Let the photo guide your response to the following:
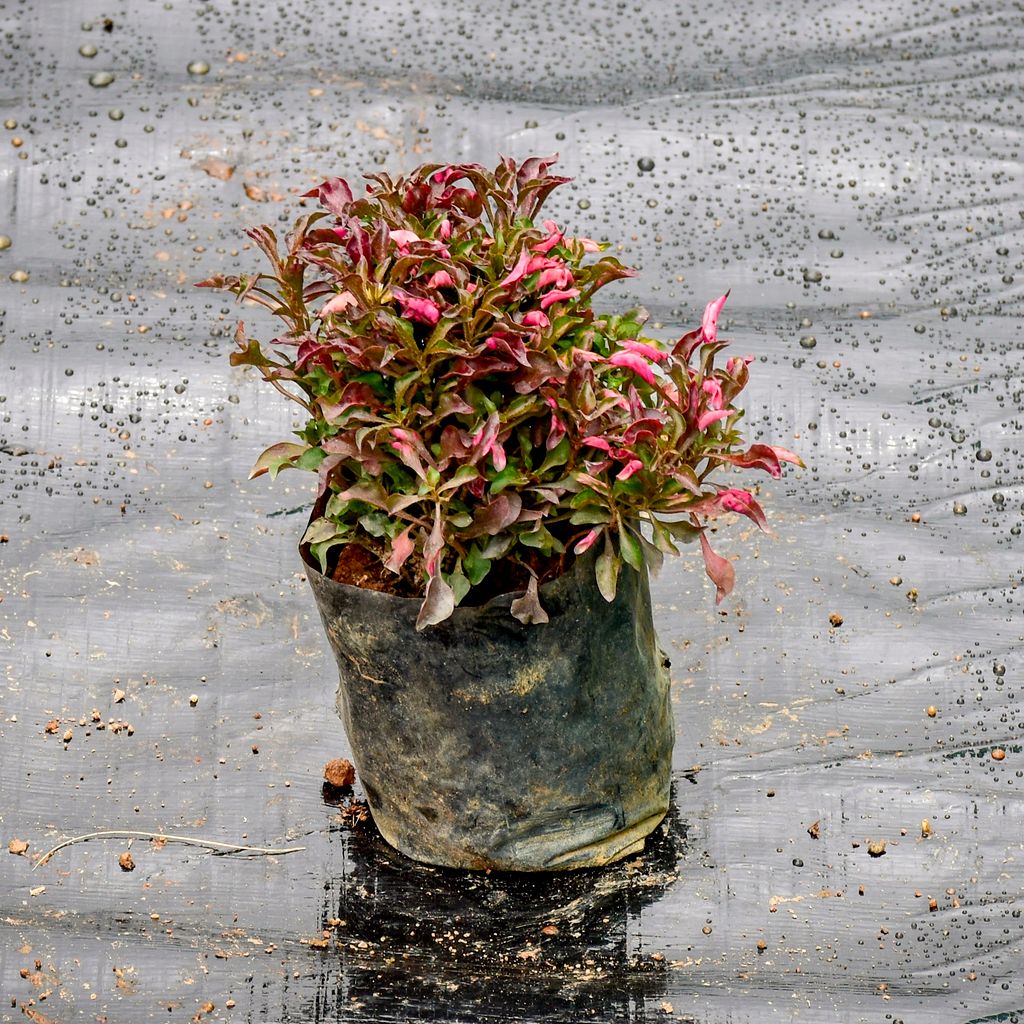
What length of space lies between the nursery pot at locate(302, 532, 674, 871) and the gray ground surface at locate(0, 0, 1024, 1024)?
0.08 meters

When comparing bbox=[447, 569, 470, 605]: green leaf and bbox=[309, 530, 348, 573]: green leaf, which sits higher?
bbox=[309, 530, 348, 573]: green leaf

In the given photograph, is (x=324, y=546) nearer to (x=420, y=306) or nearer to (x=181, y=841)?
(x=420, y=306)

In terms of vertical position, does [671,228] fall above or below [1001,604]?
above

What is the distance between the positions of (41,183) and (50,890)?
1.79 meters

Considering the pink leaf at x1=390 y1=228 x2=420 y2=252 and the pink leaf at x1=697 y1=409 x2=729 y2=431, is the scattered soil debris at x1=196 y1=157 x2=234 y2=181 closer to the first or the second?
A: the pink leaf at x1=390 y1=228 x2=420 y2=252

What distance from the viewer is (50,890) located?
7.56ft

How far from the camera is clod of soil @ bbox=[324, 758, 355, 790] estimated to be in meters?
2.46

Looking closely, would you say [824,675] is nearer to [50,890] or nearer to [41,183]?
[50,890]

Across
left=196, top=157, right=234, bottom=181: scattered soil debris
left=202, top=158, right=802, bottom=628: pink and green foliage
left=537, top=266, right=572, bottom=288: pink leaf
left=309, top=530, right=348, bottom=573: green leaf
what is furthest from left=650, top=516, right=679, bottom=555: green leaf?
left=196, top=157, right=234, bottom=181: scattered soil debris

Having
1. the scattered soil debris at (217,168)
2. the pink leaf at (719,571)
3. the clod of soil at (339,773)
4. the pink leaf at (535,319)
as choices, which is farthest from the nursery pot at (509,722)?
the scattered soil debris at (217,168)

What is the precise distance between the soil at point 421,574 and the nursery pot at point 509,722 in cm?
4

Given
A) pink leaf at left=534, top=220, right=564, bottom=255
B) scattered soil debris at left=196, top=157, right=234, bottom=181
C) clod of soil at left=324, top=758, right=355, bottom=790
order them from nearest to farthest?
pink leaf at left=534, top=220, right=564, bottom=255 < clod of soil at left=324, top=758, right=355, bottom=790 < scattered soil debris at left=196, top=157, right=234, bottom=181

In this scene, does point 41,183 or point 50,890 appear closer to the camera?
point 50,890

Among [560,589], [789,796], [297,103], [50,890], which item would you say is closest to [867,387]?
[789,796]
